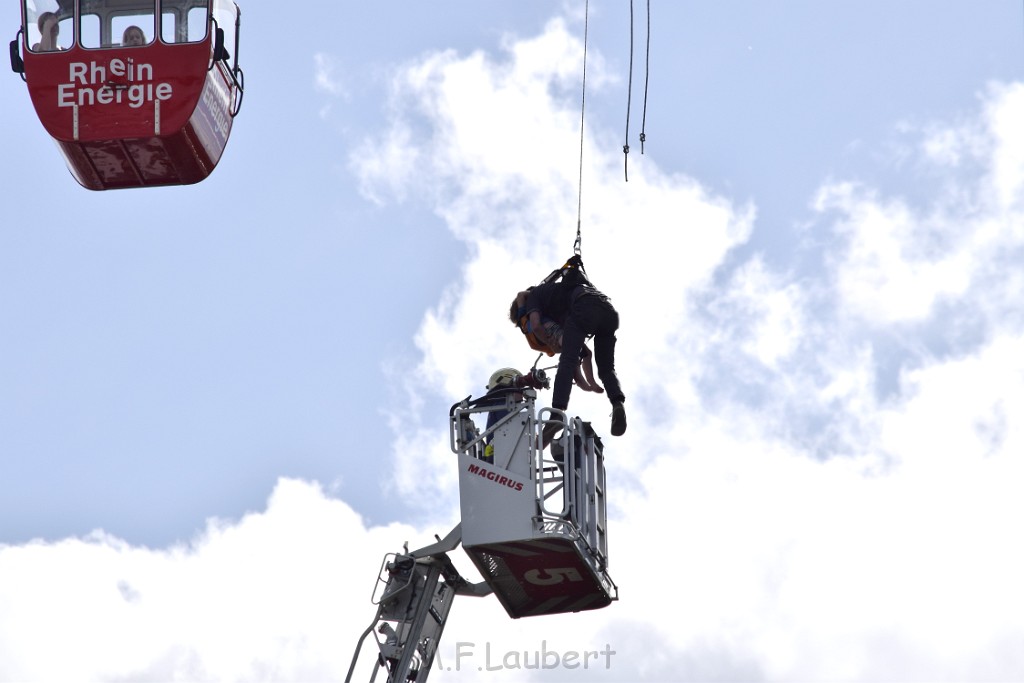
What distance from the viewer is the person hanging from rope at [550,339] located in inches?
1032

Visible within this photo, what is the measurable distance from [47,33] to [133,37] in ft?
3.65

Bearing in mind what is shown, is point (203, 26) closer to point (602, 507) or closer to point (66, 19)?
point (66, 19)

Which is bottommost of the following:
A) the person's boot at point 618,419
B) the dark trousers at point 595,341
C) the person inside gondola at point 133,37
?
the person's boot at point 618,419

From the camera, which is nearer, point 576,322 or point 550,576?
point 550,576

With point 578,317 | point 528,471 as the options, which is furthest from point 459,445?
point 578,317

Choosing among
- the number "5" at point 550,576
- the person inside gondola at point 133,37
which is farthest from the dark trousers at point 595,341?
the person inside gondola at point 133,37

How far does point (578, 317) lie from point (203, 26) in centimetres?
572

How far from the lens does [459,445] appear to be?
24375 millimetres

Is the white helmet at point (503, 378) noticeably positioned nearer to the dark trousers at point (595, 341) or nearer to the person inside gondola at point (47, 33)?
the dark trousers at point (595, 341)

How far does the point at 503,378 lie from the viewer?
2475 cm

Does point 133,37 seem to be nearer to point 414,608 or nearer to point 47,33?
point 47,33

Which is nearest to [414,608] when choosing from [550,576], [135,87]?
[550,576]

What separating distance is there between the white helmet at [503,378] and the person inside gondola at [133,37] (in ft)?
19.8

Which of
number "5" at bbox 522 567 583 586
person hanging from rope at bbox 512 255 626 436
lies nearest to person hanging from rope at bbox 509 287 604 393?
person hanging from rope at bbox 512 255 626 436
